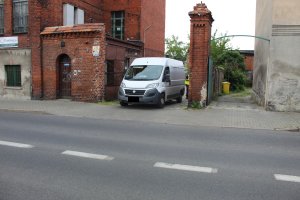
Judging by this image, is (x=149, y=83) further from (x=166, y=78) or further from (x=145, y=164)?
(x=145, y=164)

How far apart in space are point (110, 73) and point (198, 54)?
19.1ft

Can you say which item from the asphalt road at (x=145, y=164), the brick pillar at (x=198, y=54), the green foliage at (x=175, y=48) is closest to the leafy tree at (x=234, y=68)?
the brick pillar at (x=198, y=54)

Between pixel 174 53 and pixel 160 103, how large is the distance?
66.2 metres

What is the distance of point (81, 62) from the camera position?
62.4 ft

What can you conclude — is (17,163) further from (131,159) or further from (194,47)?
(194,47)

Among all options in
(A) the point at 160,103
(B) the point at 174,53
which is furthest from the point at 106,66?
(B) the point at 174,53

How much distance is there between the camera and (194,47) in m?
16.8

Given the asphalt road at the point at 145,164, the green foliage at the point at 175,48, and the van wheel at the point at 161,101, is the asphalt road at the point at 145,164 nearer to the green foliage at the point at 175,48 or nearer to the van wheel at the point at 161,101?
the van wheel at the point at 161,101

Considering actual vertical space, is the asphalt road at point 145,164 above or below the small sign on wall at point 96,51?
below

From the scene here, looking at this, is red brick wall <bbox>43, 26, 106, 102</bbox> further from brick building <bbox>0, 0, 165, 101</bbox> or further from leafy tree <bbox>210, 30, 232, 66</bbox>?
leafy tree <bbox>210, 30, 232, 66</bbox>

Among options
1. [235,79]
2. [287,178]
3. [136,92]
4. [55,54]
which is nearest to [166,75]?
[136,92]

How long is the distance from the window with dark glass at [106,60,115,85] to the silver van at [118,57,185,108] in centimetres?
253

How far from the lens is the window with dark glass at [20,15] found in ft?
68.7

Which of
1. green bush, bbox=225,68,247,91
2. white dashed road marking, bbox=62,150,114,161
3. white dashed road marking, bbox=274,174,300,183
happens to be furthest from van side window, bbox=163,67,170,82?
green bush, bbox=225,68,247,91
